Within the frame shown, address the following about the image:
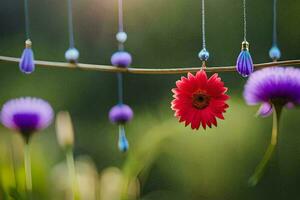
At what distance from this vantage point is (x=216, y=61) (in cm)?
83

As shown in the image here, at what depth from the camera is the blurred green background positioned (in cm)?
82

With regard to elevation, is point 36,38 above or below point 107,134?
above

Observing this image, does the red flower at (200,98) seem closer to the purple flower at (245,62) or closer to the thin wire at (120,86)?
the purple flower at (245,62)

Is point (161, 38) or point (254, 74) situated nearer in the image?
point (254, 74)

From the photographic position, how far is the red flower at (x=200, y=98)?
0.68m

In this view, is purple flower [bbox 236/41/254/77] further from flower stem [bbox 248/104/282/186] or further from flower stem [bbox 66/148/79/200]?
flower stem [bbox 66/148/79/200]

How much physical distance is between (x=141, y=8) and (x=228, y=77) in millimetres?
189

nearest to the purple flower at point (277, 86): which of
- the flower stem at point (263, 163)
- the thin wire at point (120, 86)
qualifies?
the flower stem at point (263, 163)

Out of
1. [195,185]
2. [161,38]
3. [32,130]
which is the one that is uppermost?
[161,38]

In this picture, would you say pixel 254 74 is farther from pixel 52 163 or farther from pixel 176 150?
pixel 52 163

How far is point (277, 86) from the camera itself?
67 centimetres

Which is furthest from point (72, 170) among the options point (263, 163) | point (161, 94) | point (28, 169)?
point (263, 163)

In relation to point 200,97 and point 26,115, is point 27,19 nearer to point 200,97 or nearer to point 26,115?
point 26,115

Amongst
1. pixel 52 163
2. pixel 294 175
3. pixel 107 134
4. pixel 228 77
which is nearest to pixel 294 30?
pixel 228 77
